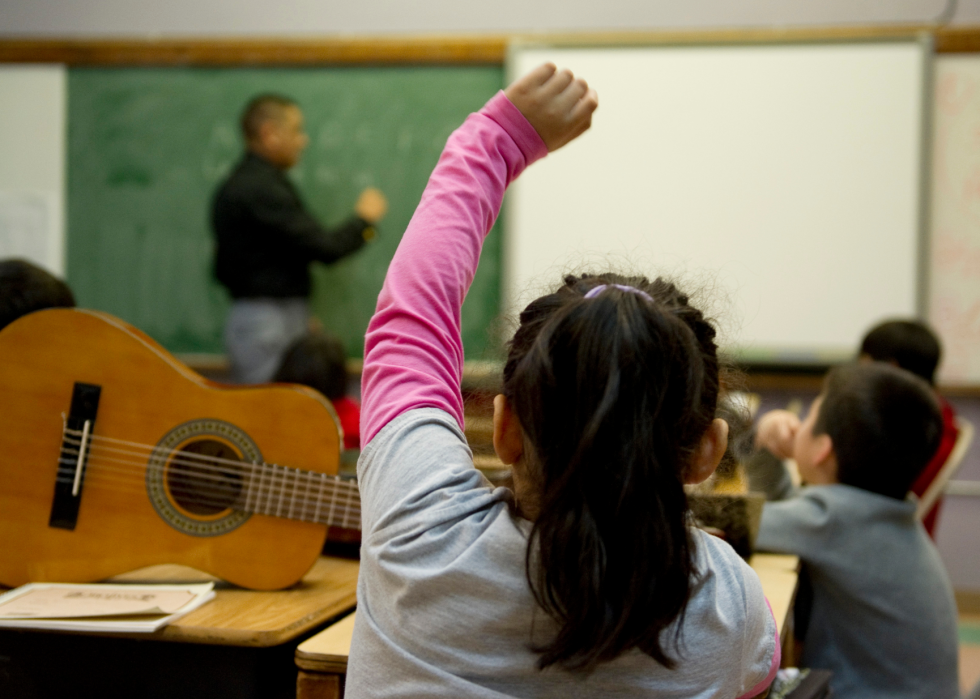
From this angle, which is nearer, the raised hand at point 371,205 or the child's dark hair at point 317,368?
the child's dark hair at point 317,368

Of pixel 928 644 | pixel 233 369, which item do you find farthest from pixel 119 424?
pixel 233 369

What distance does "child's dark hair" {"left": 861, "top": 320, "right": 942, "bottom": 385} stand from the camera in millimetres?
2436

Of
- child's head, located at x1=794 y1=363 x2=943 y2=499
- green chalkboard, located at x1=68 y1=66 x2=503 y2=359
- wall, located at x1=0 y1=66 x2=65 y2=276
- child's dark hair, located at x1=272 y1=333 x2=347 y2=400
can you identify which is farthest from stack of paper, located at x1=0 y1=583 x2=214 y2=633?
wall, located at x1=0 y1=66 x2=65 y2=276

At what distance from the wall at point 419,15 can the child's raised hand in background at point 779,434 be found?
6.85 feet

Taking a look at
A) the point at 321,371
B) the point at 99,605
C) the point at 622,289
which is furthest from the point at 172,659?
the point at 321,371

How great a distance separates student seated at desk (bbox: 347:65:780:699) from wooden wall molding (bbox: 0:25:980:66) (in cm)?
279


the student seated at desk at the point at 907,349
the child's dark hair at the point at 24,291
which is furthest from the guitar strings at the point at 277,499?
the student seated at desk at the point at 907,349

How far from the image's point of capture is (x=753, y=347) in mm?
3287

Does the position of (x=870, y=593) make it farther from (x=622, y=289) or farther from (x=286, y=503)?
(x=622, y=289)

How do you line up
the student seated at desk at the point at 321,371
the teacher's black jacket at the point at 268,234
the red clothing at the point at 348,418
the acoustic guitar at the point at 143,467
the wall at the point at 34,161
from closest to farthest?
the acoustic guitar at the point at 143,467, the red clothing at the point at 348,418, the student seated at desk at the point at 321,371, the teacher's black jacket at the point at 268,234, the wall at the point at 34,161

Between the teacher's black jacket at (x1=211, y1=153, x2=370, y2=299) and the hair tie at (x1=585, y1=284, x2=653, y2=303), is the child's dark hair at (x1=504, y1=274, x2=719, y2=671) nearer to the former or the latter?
the hair tie at (x1=585, y1=284, x2=653, y2=303)

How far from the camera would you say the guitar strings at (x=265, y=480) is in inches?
48.9

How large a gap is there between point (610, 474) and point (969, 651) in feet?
8.75

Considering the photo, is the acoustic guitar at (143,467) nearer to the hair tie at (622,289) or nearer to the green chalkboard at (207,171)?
the hair tie at (622,289)
